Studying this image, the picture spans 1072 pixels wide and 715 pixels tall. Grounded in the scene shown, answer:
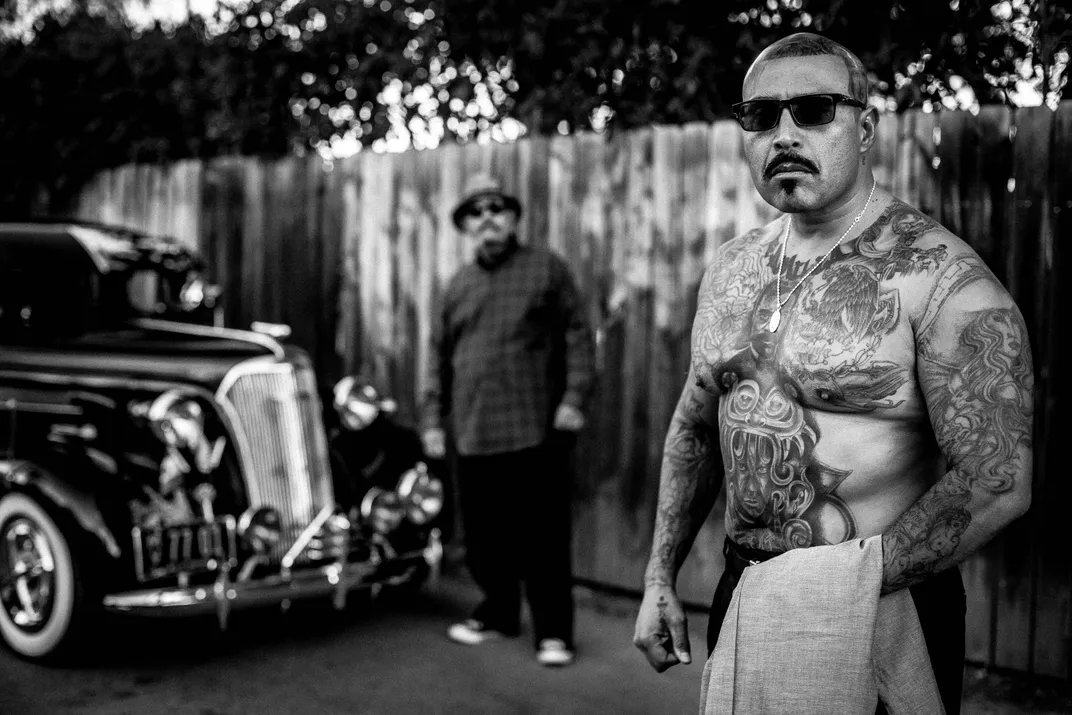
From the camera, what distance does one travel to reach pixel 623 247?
552 centimetres

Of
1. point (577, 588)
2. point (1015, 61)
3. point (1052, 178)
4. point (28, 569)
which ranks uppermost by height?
point (1015, 61)

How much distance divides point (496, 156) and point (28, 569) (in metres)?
3.11

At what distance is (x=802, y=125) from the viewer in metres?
2.00

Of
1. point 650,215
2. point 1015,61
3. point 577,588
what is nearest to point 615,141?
point 650,215

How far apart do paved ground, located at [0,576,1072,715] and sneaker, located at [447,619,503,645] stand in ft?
0.17

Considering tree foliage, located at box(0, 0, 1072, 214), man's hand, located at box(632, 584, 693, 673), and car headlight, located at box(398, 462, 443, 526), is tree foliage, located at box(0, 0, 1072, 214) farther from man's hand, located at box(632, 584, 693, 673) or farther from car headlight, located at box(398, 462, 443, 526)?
man's hand, located at box(632, 584, 693, 673)

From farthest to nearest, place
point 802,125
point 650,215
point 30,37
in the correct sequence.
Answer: point 30,37, point 650,215, point 802,125

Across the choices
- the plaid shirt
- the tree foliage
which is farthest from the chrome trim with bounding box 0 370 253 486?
the tree foliage

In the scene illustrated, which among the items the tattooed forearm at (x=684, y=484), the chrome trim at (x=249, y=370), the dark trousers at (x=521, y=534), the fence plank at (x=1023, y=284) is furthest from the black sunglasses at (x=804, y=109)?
the chrome trim at (x=249, y=370)

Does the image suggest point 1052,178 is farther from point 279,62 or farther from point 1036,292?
point 279,62

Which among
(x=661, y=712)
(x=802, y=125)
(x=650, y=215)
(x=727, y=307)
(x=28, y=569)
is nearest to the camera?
(x=802, y=125)

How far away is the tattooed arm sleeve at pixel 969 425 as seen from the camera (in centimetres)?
173

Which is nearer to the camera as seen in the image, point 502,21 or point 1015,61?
point 1015,61

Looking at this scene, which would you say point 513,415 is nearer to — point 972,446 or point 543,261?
Result: point 543,261
